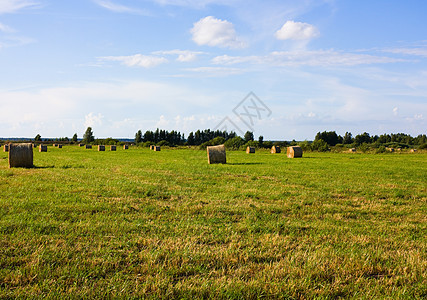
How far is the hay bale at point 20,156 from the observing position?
749 inches

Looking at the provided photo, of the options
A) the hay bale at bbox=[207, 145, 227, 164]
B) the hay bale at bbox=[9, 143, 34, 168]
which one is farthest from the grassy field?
the hay bale at bbox=[207, 145, 227, 164]

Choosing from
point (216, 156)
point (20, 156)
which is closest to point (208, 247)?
point (20, 156)

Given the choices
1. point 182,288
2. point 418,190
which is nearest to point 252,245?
point 182,288

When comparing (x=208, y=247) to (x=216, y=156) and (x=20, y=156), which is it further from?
(x=216, y=156)

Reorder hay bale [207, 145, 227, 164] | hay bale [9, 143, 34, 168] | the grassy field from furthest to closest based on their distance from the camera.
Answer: hay bale [207, 145, 227, 164]
hay bale [9, 143, 34, 168]
the grassy field

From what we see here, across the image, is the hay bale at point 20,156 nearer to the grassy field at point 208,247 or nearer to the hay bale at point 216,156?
the grassy field at point 208,247

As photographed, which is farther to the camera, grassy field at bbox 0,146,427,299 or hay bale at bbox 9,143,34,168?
hay bale at bbox 9,143,34,168

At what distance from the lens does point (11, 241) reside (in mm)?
5242

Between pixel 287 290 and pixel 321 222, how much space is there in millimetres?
3538

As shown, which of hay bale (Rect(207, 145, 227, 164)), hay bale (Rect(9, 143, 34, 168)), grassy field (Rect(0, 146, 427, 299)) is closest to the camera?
grassy field (Rect(0, 146, 427, 299))

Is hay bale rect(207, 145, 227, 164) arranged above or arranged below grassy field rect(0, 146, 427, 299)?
above

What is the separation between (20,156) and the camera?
62.7ft

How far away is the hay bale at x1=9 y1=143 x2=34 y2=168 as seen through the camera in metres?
19.0

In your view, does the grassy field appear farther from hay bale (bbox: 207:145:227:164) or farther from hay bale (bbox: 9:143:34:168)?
hay bale (bbox: 207:145:227:164)
